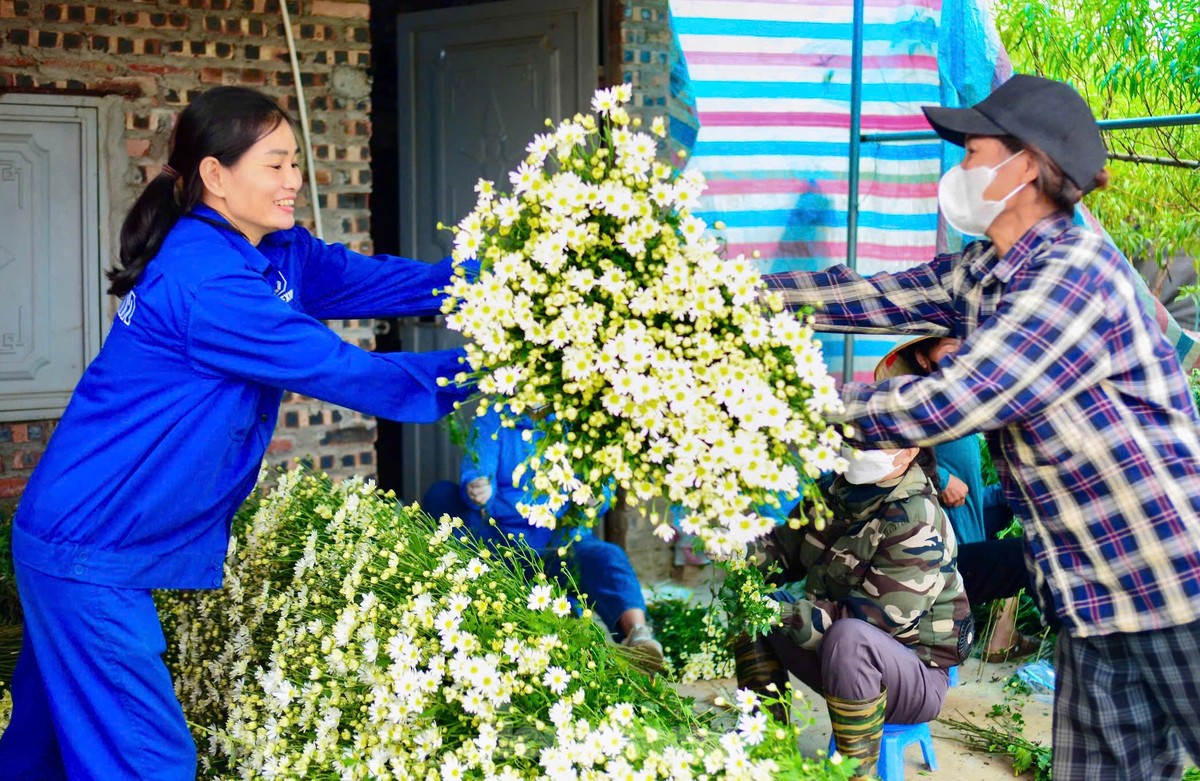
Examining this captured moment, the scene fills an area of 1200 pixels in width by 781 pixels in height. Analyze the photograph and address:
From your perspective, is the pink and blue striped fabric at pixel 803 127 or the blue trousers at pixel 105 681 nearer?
the blue trousers at pixel 105 681

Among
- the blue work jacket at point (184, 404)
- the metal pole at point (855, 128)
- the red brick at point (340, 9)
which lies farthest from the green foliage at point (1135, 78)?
the blue work jacket at point (184, 404)

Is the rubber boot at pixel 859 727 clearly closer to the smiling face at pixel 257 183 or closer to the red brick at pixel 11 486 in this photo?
the smiling face at pixel 257 183

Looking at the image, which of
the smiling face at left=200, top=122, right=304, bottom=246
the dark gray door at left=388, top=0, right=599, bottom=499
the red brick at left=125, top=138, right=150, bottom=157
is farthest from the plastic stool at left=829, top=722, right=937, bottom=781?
the red brick at left=125, top=138, right=150, bottom=157

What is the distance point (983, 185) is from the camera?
2.37m

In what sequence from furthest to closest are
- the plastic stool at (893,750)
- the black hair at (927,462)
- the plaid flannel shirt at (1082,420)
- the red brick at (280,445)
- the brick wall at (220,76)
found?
the red brick at (280,445), the brick wall at (220,76), the black hair at (927,462), the plastic stool at (893,750), the plaid flannel shirt at (1082,420)

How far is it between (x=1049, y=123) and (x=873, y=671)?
1.60 meters

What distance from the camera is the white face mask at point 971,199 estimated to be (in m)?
2.36

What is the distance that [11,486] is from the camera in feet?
15.4

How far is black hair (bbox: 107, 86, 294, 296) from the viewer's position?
9.23ft

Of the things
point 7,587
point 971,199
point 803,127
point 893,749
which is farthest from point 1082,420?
point 7,587

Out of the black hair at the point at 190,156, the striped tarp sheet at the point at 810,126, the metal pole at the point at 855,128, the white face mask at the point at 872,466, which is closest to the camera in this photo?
the black hair at the point at 190,156

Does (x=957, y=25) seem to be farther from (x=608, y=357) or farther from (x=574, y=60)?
(x=608, y=357)

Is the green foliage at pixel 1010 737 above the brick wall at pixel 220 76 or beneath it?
beneath

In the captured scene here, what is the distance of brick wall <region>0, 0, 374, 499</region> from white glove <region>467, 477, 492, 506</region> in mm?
852
